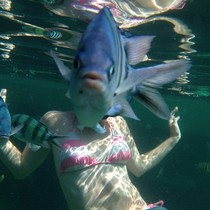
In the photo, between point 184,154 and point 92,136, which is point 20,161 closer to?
point 92,136

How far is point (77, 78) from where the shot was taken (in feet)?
3.87

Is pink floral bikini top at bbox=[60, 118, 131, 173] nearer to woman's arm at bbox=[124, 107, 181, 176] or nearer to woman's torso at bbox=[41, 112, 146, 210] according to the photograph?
woman's torso at bbox=[41, 112, 146, 210]

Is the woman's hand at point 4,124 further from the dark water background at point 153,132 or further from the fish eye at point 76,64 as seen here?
the dark water background at point 153,132

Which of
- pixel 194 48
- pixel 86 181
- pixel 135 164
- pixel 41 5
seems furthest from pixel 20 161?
pixel 194 48

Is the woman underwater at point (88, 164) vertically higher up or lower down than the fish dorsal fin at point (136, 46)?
lower down

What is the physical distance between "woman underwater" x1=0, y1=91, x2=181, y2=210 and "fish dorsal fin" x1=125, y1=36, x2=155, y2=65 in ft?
15.2

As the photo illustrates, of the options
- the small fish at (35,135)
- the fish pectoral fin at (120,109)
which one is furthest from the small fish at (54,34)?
the fish pectoral fin at (120,109)

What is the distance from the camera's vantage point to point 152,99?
1670mm

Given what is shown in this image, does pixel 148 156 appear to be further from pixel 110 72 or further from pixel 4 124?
pixel 110 72

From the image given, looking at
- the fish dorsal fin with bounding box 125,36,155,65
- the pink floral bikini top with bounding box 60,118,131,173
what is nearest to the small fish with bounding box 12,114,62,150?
the pink floral bikini top with bounding box 60,118,131,173

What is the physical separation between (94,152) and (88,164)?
0.98 feet

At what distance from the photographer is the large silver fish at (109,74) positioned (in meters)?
1.17

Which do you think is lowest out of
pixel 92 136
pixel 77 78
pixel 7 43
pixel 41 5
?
pixel 7 43

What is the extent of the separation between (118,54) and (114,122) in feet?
18.3
